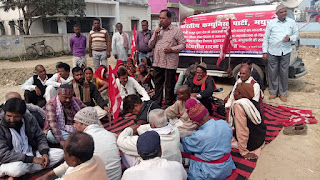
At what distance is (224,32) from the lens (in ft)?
20.8

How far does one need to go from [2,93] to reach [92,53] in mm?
3301

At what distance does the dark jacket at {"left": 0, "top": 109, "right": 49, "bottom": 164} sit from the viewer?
2734 millimetres

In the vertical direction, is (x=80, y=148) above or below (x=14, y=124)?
above

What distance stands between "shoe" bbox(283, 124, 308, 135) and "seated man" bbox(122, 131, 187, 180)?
2.88m

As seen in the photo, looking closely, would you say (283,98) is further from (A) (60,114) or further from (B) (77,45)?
(B) (77,45)

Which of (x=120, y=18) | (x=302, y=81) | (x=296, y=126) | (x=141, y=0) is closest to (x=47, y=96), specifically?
(x=296, y=126)

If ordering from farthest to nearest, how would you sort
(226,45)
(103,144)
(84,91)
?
(226,45)
(84,91)
(103,144)

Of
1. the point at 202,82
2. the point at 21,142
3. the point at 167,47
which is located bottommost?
the point at 21,142

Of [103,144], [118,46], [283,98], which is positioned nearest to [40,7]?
[118,46]

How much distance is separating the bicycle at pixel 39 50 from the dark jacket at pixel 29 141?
12.4 meters

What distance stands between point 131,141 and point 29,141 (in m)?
1.47

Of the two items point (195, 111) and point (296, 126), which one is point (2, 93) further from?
point (296, 126)

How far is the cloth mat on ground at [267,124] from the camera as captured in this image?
2.99 metres

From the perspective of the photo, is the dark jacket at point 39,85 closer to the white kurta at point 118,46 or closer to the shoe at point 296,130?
the white kurta at point 118,46
